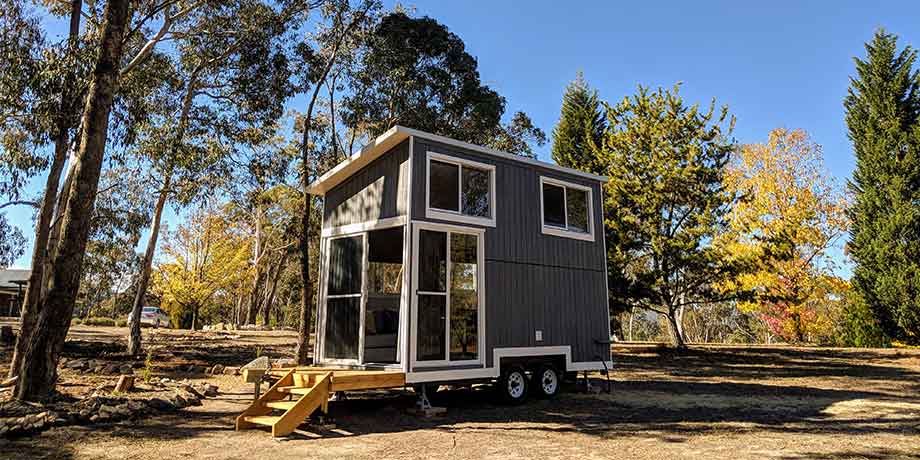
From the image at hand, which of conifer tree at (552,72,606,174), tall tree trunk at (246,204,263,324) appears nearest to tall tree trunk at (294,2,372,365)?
conifer tree at (552,72,606,174)

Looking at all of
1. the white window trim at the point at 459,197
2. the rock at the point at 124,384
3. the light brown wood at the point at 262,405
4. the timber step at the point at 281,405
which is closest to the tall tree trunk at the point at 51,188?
the rock at the point at 124,384

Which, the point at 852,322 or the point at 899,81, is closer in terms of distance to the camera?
the point at 899,81

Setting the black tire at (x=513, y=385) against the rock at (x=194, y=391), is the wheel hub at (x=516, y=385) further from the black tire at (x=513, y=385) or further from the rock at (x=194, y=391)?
the rock at (x=194, y=391)

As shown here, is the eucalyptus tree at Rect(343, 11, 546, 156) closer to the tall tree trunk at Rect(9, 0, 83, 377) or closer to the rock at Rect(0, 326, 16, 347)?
the tall tree trunk at Rect(9, 0, 83, 377)

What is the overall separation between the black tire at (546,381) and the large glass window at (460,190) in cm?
265

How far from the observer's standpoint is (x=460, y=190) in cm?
824

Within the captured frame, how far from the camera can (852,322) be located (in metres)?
20.1

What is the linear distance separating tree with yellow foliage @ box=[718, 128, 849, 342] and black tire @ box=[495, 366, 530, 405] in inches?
541

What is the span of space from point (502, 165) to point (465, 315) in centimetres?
262

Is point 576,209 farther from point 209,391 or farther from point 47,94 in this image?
point 47,94

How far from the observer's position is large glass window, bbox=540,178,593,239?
938 cm

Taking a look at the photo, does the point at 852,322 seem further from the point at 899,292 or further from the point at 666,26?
the point at 666,26

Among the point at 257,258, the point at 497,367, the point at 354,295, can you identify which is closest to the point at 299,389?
the point at 354,295

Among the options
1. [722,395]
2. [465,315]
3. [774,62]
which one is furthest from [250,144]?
[774,62]
